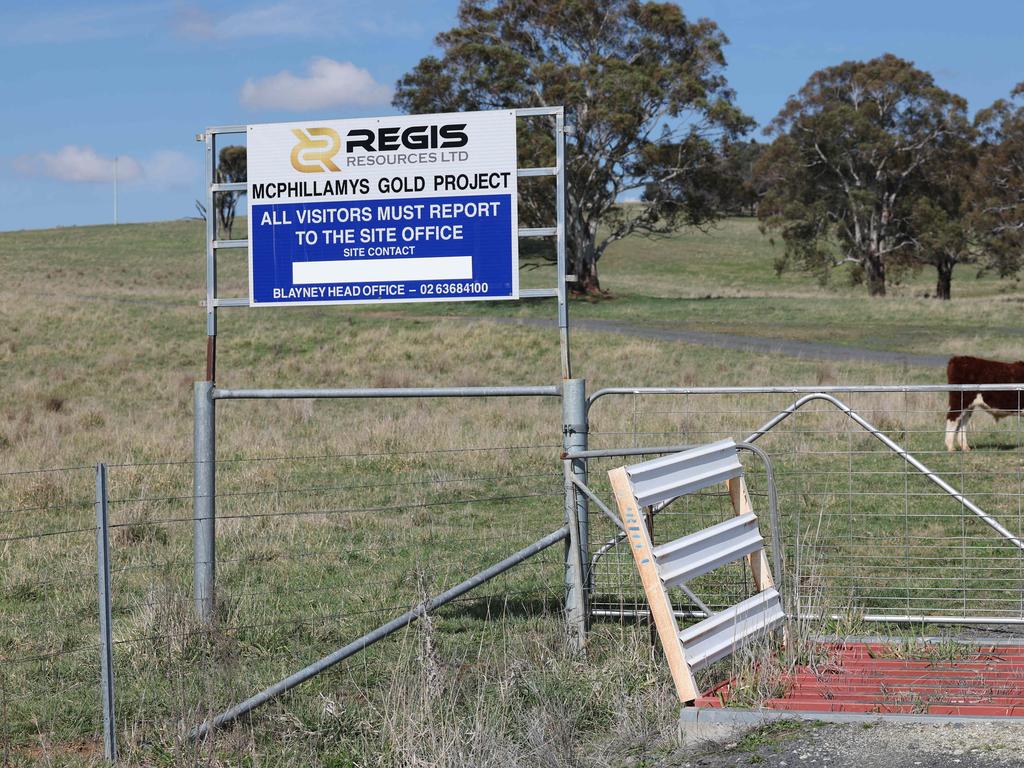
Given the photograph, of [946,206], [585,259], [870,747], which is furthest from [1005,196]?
[870,747]

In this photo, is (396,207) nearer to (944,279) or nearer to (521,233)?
(521,233)

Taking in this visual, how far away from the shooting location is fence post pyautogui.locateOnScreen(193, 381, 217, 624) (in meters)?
6.63

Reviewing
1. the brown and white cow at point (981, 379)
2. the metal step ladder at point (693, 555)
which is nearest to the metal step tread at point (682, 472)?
the metal step ladder at point (693, 555)

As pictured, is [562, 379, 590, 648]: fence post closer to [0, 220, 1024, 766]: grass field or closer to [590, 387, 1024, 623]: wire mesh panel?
[0, 220, 1024, 766]: grass field

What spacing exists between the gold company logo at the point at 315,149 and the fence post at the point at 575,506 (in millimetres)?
1810

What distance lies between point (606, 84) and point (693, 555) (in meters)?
43.5

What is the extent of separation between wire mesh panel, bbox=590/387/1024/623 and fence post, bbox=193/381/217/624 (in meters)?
2.12

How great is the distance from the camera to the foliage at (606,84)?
47906 mm

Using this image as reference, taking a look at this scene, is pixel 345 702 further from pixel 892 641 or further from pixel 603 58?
pixel 603 58

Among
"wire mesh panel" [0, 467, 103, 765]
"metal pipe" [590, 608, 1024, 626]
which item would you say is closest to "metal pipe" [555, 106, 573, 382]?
"metal pipe" [590, 608, 1024, 626]

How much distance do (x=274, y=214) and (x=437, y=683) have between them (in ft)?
9.78

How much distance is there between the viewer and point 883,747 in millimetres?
4742

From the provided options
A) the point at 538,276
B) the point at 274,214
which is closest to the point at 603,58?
the point at 538,276

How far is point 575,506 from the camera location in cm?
649
